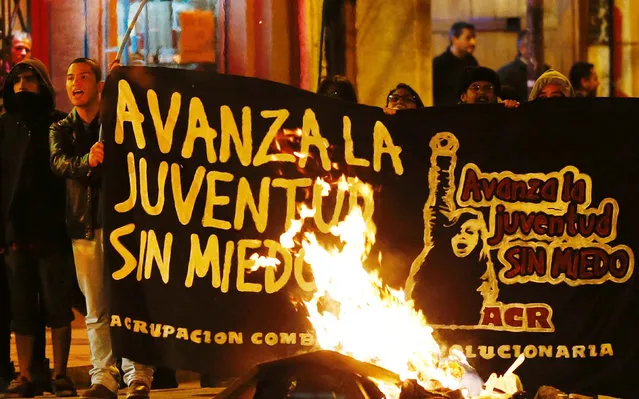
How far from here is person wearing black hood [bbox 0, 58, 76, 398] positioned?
10273 millimetres

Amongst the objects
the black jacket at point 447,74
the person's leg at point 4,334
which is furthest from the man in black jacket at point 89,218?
the black jacket at point 447,74

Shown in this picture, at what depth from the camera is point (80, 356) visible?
11812mm

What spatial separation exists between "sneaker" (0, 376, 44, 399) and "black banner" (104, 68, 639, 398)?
0.93 metres

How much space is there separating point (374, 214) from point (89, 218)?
1.66m

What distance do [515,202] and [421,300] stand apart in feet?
2.56

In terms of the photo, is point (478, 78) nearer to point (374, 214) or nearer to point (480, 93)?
point (480, 93)

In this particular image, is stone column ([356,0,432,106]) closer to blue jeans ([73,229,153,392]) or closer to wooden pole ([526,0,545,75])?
wooden pole ([526,0,545,75])

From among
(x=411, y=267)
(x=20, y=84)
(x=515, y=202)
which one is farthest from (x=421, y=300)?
(x=20, y=84)

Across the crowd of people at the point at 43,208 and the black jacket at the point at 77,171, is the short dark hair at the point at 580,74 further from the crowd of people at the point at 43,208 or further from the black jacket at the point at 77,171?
the black jacket at the point at 77,171

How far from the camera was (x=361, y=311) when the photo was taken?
30.4 feet

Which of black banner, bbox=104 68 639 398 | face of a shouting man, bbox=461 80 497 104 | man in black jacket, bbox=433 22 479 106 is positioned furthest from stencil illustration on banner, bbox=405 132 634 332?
man in black jacket, bbox=433 22 479 106

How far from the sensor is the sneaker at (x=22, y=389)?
10.2 metres

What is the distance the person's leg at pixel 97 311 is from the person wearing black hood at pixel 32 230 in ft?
1.56

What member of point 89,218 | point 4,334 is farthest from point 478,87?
point 4,334
